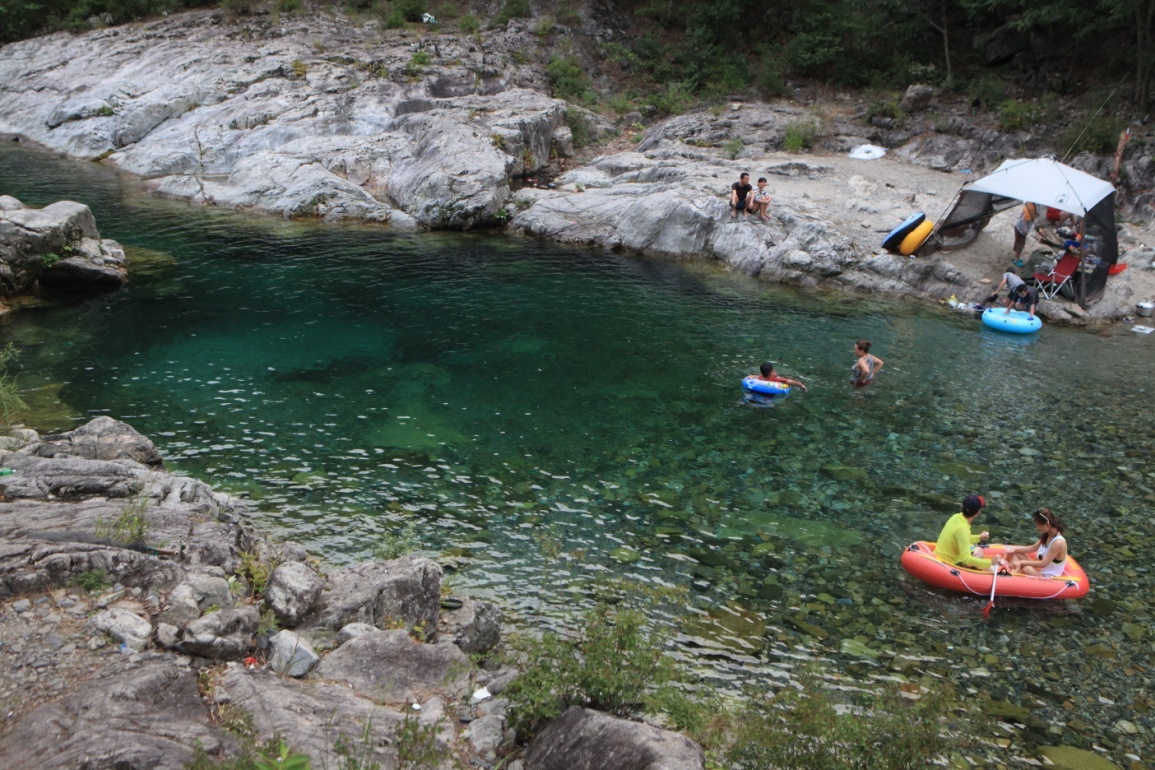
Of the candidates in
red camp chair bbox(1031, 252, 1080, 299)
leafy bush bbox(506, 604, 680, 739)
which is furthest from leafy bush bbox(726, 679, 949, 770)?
red camp chair bbox(1031, 252, 1080, 299)

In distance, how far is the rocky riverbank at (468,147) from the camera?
2650cm

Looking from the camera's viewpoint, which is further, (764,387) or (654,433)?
(764,387)

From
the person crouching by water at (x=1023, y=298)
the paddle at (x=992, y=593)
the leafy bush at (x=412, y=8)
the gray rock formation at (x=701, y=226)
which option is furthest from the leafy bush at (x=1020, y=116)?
the leafy bush at (x=412, y=8)

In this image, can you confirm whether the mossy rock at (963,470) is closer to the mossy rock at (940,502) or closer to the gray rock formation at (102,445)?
the mossy rock at (940,502)

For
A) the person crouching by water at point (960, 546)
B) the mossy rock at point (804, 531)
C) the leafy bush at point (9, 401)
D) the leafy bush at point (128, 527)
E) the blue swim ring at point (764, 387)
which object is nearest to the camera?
the leafy bush at point (128, 527)

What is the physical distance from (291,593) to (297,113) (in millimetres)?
30948

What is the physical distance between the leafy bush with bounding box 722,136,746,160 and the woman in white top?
24.0 meters

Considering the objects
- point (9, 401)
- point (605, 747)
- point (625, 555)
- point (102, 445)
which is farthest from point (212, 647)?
point (9, 401)

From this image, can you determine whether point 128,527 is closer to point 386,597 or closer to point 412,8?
point 386,597

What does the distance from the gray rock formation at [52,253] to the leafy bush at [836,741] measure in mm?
21070

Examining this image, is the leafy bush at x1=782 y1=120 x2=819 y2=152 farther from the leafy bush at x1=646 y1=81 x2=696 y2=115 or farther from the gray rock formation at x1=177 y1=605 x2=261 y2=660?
the gray rock formation at x1=177 y1=605 x2=261 y2=660

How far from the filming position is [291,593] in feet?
29.5

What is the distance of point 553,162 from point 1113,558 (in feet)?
89.4

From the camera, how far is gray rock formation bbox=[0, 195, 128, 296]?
20.6m
